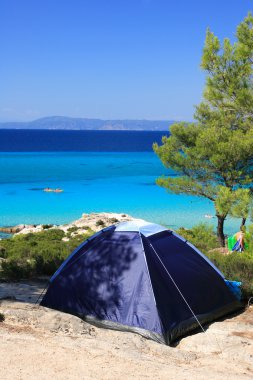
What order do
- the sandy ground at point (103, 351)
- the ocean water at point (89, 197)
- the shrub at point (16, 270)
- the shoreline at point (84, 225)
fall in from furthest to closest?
the ocean water at point (89, 197)
the shoreline at point (84, 225)
the shrub at point (16, 270)
the sandy ground at point (103, 351)

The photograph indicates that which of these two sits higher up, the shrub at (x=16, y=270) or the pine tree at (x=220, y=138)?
the pine tree at (x=220, y=138)

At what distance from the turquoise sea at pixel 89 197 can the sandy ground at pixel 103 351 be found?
25850mm

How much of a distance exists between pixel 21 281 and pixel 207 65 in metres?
13.0

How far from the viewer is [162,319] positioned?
8.05 metres

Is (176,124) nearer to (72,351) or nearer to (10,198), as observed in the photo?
(72,351)

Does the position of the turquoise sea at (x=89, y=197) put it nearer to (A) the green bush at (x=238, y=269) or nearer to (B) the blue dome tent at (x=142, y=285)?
(A) the green bush at (x=238, y=269)

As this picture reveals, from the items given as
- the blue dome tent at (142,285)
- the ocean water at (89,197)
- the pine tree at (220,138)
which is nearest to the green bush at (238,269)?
the blue dome tent at (142,285)

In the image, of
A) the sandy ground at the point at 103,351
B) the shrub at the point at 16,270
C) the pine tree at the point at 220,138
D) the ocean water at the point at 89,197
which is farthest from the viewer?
the ocean water at the point at 89,197

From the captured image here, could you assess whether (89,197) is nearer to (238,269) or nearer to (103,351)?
(238,269)

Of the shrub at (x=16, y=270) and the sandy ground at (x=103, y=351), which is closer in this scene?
the sandy ground at (x=103, y=351)

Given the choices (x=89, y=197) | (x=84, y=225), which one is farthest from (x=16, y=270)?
(x=89, y=197)

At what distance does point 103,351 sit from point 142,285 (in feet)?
6.19

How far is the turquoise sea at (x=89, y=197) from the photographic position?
126 ft

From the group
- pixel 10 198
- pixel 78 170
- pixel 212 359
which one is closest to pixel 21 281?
pixel 212 359
